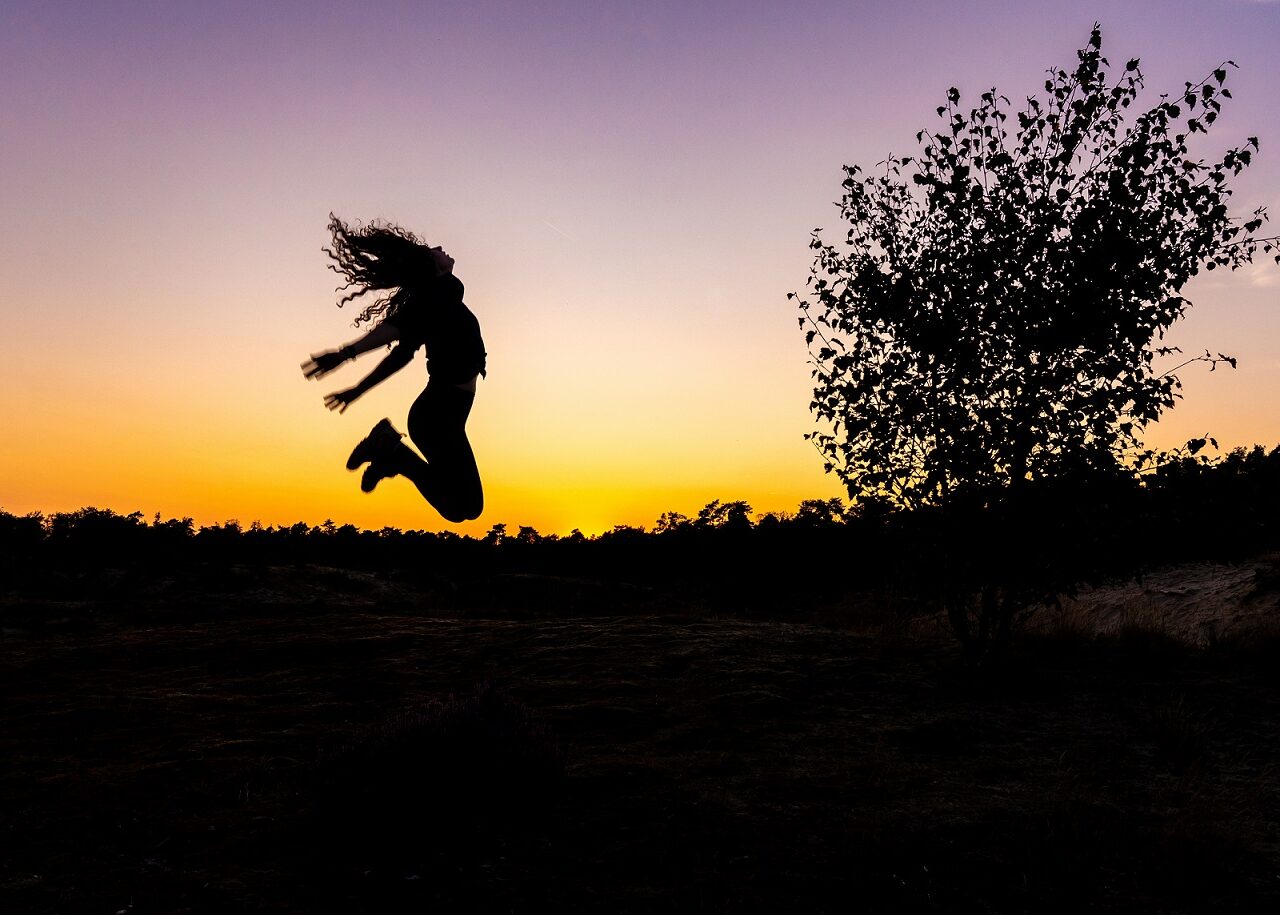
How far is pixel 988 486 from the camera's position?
957cm

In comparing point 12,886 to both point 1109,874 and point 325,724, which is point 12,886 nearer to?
point 325,724

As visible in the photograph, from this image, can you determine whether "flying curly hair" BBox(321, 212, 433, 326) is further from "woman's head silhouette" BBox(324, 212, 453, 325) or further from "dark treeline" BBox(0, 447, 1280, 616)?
"dark treeline" BBox(0, 447, 1280, 616)

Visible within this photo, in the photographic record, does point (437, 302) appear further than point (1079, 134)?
No

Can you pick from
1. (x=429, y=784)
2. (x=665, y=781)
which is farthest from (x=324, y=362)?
(x=665, y=781)

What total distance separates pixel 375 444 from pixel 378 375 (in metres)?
0.43

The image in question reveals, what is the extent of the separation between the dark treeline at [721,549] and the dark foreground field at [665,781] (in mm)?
1378

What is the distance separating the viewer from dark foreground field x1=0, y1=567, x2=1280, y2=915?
507 cm

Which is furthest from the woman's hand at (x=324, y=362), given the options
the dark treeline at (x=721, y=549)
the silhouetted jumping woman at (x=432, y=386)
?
the dark treeline at (x=721, y=549)

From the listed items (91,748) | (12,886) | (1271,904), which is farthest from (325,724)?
(1271,904)

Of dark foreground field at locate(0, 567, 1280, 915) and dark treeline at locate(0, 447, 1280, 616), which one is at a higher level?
dark treeline at locate(0, 447, 1280, 616)

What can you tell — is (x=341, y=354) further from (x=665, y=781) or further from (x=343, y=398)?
(x=665, y=781)

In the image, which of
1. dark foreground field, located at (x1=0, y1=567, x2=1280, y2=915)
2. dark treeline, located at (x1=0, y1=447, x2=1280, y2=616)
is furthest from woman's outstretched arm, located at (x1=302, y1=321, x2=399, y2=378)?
dark treeline, located at (x1=0, y1=447, x2=1280, y2=616)

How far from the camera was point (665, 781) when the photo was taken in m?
6.78

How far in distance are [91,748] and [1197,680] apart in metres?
10.9
